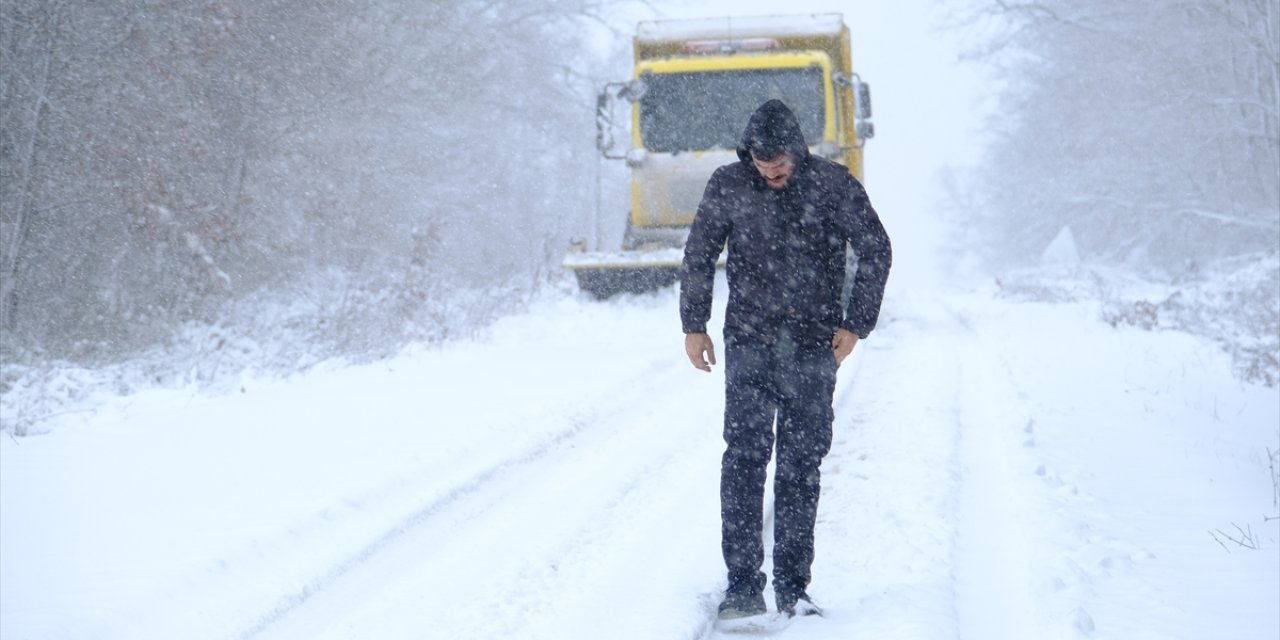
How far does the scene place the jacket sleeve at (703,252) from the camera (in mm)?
3756

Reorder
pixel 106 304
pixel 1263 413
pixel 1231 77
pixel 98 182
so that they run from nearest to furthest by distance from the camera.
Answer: pixel 1263 413 < pixel 98 182 < pixel 106 304 < pixel 1231 77

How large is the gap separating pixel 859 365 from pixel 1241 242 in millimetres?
21862

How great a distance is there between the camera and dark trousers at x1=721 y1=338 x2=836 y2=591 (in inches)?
146

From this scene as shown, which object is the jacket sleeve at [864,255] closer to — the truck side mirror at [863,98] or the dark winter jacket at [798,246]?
the dark winter jacket at [798,246]

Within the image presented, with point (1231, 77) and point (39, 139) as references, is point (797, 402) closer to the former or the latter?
point (39, 139)

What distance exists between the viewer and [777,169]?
362 centimetres

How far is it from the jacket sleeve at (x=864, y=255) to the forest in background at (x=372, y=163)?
24.1 ft

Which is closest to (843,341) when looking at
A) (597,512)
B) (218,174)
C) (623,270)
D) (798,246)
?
(798,246)

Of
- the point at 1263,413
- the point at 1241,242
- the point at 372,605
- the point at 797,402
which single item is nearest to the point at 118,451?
the point at 372,605

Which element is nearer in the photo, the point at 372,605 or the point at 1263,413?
the point at 372,605

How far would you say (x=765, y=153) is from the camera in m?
3.58

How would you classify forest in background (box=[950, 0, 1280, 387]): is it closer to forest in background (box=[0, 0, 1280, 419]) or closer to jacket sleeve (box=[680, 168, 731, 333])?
forest in background (box=[0, 0, 1280, 419])

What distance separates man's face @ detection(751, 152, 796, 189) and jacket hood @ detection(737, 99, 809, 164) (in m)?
0.03

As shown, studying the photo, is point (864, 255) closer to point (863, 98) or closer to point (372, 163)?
point (863, 98)
